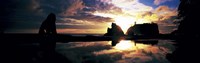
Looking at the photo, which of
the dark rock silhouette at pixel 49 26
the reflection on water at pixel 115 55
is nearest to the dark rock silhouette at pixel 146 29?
the reflection on water at pixel 115 55

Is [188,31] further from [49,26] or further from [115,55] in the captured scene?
[49,26]

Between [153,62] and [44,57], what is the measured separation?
5864 millimetres

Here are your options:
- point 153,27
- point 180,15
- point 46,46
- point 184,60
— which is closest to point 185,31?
point 180,15

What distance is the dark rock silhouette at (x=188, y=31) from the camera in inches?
438

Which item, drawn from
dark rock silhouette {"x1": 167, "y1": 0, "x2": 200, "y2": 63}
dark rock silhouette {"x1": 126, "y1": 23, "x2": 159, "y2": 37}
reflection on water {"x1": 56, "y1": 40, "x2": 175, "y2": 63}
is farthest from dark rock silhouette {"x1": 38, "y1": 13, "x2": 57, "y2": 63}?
dark rock silhouette {"x1": 126, "y1": 23, "x2": 159, "y2": 37}

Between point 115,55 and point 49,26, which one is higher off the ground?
point 49,26

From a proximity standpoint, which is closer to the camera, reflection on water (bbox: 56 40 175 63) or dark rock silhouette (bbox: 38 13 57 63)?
dark rock silhouette (bbox: 38 13 57 63)

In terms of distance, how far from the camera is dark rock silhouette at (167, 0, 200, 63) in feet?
36.5

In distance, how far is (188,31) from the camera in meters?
13.0

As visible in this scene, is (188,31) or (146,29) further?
(146,29)

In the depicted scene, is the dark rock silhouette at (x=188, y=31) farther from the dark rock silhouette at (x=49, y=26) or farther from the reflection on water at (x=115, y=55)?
the dark rock silhouette at (x=49, y=26)

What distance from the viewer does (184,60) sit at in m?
9.74

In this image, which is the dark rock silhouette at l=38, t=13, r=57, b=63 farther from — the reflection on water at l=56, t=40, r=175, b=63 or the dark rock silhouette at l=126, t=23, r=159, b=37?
the dark rock silhouette at l=126, t=23, r=159, b=37

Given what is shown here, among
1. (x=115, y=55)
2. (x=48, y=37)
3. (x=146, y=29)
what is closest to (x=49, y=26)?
(x=48, y=37)
